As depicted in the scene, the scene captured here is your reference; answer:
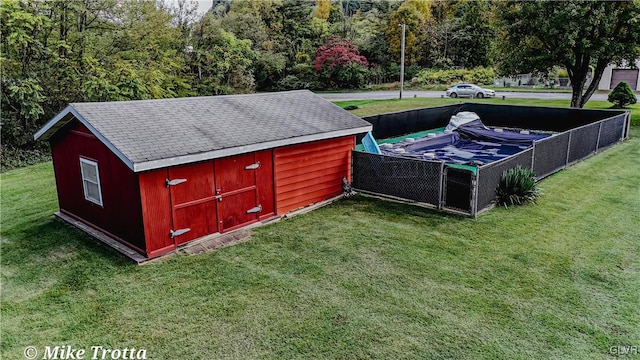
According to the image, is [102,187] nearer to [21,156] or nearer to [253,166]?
[253,166]

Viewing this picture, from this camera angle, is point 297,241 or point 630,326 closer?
point 630,326

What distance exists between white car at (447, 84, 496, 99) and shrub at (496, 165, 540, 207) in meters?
22.8

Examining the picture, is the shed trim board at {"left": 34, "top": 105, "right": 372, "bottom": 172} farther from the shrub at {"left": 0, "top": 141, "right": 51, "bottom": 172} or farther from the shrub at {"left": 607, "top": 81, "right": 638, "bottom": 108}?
the shrub at {"left": 607, "top": 81, "right": 638, "bottom": 108}

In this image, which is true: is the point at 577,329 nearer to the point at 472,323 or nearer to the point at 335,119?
the point at 472,323

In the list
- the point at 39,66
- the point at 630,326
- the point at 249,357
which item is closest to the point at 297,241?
the point at 249,357

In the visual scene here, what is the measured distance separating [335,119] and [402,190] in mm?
2415

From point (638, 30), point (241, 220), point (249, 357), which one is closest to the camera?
point (249, 357)

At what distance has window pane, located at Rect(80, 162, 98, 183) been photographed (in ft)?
27.6

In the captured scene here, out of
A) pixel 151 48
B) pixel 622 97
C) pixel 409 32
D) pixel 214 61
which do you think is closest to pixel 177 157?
pixel 151 48

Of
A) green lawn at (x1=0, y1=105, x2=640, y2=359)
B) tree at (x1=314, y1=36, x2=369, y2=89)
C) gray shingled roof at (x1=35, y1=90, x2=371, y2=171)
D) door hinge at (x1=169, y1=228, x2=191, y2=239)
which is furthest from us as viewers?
tree at (x1=314, y1=36, x2=369, y2=89)

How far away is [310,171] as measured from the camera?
1034 cm

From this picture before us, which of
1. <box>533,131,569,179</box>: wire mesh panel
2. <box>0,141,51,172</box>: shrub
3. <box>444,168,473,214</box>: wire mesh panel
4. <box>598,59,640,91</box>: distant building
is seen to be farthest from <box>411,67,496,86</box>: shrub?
<box>444,168,473,214</box>: wire mesh panel

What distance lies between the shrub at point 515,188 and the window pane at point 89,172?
27.7 feet

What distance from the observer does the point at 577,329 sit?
18.2ft
